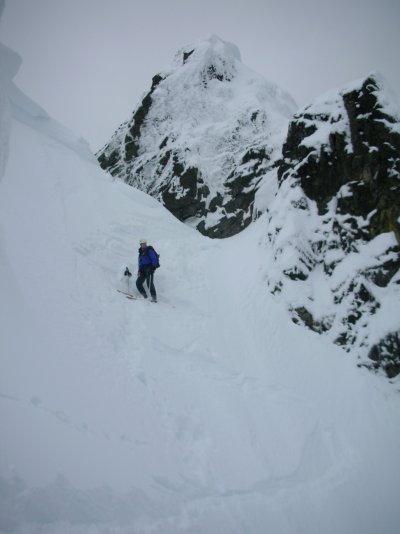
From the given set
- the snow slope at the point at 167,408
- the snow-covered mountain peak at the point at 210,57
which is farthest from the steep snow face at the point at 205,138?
the snow slope at the point at 167,408

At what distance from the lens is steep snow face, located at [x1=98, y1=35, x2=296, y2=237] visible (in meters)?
19.3

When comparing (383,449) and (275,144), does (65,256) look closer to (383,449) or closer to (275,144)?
(383,449)

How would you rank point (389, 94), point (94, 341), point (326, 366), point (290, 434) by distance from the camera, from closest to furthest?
point (290, 434)
point (94, 341)
point (326, 366)
point (389, 94)

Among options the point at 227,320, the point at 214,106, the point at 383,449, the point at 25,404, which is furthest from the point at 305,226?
the point at 214,106

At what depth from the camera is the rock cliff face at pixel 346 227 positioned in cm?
873

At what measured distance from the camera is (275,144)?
63.3ft

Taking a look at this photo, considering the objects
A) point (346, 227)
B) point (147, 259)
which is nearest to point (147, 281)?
point (147, 259)

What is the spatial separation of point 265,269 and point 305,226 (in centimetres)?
218

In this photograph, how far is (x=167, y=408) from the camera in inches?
220

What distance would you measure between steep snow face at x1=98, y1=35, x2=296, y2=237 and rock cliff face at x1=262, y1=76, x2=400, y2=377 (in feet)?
20.8

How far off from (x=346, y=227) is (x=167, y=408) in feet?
27.2

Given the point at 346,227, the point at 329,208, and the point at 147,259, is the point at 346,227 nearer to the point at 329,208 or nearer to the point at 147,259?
the point at 329,208

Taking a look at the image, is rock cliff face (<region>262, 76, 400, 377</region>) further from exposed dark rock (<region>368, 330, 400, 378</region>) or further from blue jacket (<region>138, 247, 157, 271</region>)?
blue jacket (<region>138, 247, 157, 271</region>)

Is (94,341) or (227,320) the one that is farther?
(227,320)
